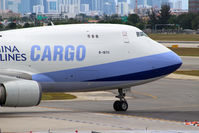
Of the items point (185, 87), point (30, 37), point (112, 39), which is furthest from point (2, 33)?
point (185, 87)

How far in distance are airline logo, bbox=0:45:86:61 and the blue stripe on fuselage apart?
0.77 metres

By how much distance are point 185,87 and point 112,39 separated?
18806 millimetres

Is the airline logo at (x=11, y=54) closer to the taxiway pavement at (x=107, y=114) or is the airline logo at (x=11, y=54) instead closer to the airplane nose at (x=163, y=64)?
the taxiway pavement at (x=107, y=114)

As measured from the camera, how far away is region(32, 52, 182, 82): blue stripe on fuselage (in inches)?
1292

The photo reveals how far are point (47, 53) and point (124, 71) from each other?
4677mm

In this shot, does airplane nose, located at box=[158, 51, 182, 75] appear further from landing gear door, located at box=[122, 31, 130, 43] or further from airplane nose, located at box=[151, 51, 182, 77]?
landing gear door, located at box=[122, 31, 130, 43]

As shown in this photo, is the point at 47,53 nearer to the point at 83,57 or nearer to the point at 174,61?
the point at 83,57

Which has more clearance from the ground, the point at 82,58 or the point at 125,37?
the point at 125,37

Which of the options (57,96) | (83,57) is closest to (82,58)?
(83,57)

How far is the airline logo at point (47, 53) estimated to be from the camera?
31625 mm

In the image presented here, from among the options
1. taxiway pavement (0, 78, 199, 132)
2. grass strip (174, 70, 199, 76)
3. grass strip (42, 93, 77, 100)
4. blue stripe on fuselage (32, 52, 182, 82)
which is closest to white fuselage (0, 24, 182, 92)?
blue stripe on fuselage (32, 52, 182, 82)

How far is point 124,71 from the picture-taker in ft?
111

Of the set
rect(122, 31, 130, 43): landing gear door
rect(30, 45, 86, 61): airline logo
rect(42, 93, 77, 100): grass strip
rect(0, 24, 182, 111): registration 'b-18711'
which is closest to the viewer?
rect(0, 24, 182, 111): registration 'b-18711'

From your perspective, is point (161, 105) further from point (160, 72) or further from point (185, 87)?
point (185, 87)
